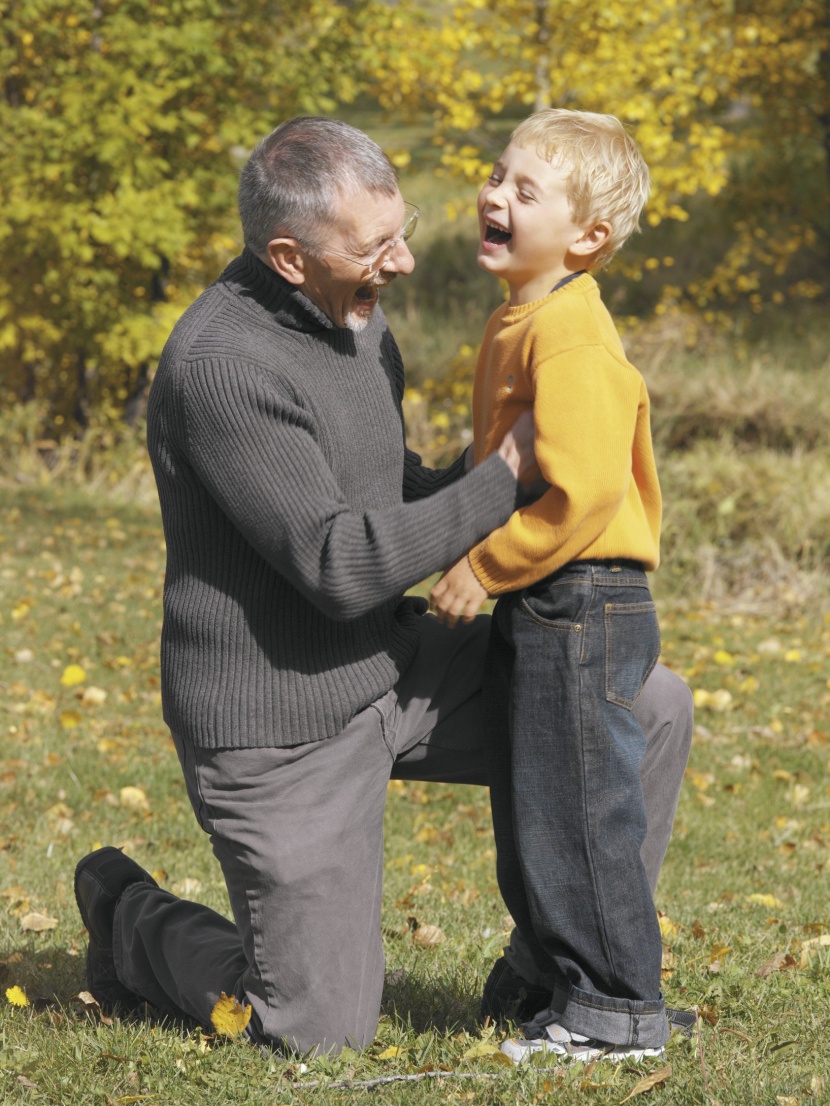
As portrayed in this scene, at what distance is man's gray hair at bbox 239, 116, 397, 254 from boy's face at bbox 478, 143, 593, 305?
0.78 ft

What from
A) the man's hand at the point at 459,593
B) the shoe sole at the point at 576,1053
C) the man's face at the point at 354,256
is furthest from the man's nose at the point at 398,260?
the shoe sole at the point at 576,1053

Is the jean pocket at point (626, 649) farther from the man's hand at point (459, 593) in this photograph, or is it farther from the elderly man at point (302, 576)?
the man's hand at point (459, 593)

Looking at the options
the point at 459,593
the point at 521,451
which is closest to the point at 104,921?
the point at 459,593

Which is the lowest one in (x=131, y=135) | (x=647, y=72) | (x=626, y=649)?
(x=626, y=649)

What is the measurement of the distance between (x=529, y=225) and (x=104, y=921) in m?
2.02

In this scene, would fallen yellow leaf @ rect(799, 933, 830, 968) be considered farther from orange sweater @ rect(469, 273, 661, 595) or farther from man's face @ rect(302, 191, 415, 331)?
man's face @ rect(302, 191, 415, 331)

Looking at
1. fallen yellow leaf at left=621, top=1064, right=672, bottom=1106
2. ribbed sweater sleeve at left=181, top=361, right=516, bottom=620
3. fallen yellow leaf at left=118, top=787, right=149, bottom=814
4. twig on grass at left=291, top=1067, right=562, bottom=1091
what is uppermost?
ribbed sweater sleeve at left=181, top=361, right=516, bottom=620

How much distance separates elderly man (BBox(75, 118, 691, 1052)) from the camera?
2.64m

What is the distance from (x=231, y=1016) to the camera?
9.55 feet

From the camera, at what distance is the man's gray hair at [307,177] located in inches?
107

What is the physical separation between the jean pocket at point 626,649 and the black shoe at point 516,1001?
0.78 metres

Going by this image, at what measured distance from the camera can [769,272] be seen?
19484mm

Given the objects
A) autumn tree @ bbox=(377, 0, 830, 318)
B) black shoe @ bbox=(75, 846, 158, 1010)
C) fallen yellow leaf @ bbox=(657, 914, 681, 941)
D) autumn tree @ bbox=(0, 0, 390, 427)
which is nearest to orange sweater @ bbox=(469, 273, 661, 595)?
black shoe @ bbox=(75, 846, 158, 1010)

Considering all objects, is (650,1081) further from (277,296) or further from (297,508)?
A: (277,296)
